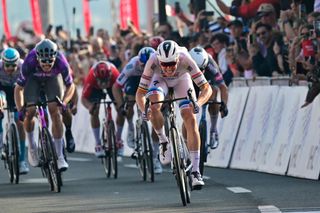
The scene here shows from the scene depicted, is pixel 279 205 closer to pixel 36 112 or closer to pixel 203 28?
pixel 36 112

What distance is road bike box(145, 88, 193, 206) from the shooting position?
14.0 metres

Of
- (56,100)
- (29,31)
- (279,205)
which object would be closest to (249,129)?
(56,100)

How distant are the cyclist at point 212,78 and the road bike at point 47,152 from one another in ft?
5.98

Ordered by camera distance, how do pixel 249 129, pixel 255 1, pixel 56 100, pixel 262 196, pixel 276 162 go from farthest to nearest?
pixel 255 1
pixel 249 129
pixel 276 162
pixel 56 100
pixel 262 196

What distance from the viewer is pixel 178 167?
14.1 m

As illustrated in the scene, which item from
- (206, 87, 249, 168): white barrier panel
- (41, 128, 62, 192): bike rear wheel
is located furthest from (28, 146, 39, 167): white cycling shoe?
(206, 87, 249, 168): white barrier panel

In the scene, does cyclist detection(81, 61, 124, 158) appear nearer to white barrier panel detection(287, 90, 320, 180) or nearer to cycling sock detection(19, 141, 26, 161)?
cycling sock detection(19, 141, 26, 161)

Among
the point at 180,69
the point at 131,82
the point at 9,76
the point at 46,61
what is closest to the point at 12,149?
the point at 9,76

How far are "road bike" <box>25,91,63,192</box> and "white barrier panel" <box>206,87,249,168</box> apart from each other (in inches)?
172

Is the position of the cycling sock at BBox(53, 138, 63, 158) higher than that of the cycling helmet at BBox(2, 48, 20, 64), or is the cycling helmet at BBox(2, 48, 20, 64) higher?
the cycling helmet at BBox(2, 48, 20, 64)

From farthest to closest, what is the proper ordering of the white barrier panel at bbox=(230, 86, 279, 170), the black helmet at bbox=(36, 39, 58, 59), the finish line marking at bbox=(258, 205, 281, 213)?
the white barrier panel at bbox=(230, 86, 279, 170) < the black helmet at bbox=(36, 39, 58, 59) < the finish line marking at bbox=(258, 205, 281, 213)

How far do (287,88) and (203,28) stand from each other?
5592 millimetres

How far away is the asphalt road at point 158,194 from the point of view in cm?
1387

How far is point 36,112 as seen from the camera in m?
17.5
